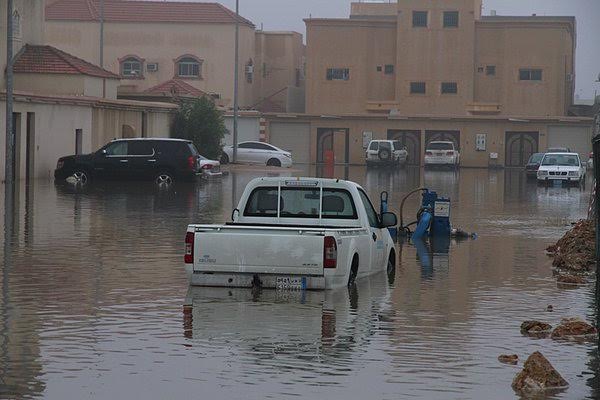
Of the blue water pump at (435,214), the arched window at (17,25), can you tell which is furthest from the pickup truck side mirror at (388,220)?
the arched window at (17,25)

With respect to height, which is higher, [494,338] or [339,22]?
[339,22]

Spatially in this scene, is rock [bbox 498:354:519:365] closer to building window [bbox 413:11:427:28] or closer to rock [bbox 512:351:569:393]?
rock [bbox 512:351:569:393]

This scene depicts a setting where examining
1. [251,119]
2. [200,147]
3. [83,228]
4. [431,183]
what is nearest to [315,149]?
[251,119]

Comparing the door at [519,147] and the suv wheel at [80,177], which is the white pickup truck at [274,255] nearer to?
the suv wheel at [80,177]

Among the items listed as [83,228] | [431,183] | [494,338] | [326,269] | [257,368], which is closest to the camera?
[257,368]

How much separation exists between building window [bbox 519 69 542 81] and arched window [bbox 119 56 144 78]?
27545mm

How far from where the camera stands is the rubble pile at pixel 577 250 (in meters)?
21.3

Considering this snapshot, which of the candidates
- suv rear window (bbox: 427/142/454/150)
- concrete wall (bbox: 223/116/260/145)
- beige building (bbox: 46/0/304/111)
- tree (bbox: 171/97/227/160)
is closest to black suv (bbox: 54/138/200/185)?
tree (bbox: 171/97/227/160)

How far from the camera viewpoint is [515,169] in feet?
293

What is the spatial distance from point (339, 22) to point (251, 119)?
10.1m

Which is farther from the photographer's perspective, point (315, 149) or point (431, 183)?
point (315, 149)

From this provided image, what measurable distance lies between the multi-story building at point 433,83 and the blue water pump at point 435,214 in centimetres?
6559

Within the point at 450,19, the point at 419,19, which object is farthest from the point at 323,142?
Answer: the point at 450,19

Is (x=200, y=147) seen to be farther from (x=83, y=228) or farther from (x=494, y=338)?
(x=494, y=338)
